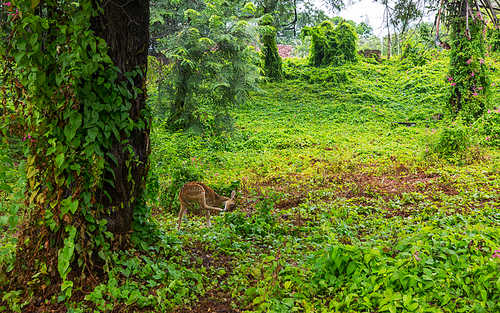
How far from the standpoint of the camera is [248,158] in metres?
9.84

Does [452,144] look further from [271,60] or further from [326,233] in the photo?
[271,60]

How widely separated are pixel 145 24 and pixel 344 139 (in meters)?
9.54

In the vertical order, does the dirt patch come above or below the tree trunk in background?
below

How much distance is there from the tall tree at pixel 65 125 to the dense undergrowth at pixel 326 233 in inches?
12.5

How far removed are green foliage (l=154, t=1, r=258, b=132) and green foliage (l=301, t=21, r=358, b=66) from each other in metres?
11.0

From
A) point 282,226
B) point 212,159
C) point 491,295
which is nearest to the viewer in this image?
point 491,295

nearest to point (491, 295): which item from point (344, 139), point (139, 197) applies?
point (139, 197)

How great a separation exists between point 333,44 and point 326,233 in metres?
19.3

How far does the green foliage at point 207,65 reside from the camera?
10555mm

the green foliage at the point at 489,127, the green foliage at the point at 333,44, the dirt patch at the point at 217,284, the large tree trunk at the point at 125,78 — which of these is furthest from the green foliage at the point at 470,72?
the green foliage at the point at 333,44

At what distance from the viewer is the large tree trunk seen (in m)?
3.15

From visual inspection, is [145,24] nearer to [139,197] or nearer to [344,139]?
[139,197]

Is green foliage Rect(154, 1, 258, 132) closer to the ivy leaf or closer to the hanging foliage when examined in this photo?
the hanging foliage

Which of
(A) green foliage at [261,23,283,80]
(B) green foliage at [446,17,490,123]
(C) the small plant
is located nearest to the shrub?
(C) the small plant
